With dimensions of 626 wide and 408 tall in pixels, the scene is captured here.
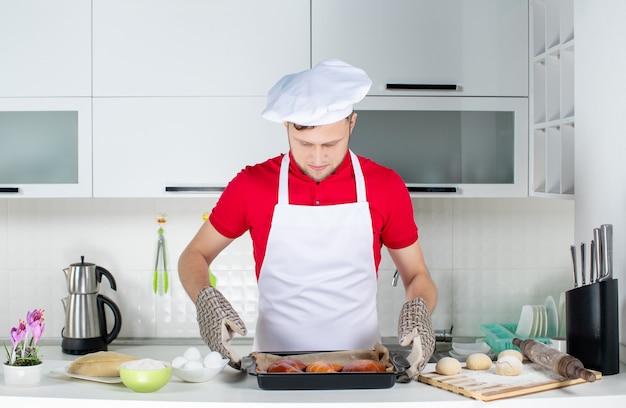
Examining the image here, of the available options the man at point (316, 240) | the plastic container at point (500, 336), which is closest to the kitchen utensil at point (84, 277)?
the man at point (316, 240)

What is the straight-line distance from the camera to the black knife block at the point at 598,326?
1.70 metres

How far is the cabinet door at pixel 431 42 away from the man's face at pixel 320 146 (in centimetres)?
71

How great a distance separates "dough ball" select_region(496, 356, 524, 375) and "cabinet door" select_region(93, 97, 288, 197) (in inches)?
45.3

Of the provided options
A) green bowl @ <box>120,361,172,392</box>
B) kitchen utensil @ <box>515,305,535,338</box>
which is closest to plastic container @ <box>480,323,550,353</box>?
kitchen utensil @ <box>515,305,535,338</box>

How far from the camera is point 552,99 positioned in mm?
2449

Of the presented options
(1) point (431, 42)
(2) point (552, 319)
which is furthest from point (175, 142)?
(2) point (552, 319)

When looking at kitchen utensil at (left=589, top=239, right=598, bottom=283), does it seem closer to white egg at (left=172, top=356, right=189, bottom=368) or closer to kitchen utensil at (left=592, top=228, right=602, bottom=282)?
kitchen utensil at (left=592, top=228, right=602, bottom=282)

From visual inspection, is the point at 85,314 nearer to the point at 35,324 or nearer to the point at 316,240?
the point at 316,240

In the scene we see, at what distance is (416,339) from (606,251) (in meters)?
0.49

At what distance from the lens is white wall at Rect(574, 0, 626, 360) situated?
6.16ft

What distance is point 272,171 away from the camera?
6.82 ft

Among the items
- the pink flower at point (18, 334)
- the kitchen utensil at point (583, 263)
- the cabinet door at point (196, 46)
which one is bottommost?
the pink flower at point (18, 334)

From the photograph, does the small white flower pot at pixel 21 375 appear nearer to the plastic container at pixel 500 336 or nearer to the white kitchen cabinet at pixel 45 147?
the white kitchen cabinet at pixel 45 147

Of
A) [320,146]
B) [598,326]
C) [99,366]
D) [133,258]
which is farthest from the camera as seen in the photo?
[133,258]
